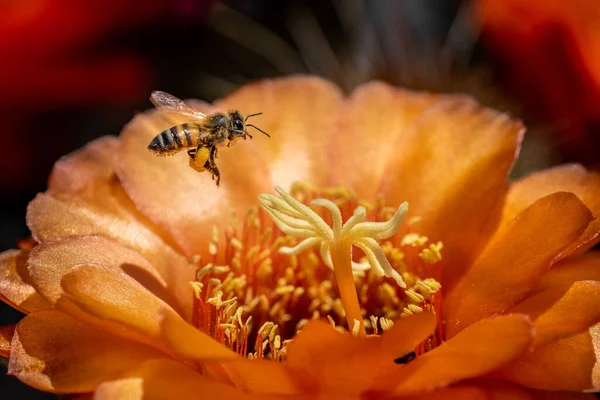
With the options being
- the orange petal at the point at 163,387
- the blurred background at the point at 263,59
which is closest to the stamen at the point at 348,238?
the orange petal at the point at 163,387

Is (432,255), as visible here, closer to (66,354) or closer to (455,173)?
Answer: (455,173)

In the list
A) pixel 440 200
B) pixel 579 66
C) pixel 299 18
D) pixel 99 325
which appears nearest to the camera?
pixel 99 325

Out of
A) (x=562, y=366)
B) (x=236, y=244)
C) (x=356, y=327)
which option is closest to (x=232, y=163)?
(x=236, y=244)

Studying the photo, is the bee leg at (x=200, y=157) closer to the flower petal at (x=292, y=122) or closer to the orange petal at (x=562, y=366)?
the flower petal at (x=292, y=122)

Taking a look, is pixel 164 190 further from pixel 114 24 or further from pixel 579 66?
pixel 579 66

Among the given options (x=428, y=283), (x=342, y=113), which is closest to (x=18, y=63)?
(x=342, y=113)

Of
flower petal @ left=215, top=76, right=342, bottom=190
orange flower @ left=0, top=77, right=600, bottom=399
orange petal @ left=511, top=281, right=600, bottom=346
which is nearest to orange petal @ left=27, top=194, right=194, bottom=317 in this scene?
orange flower @ left=0, top=77, right=600, bottom=399

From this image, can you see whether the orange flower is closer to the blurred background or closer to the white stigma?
the white stigma
